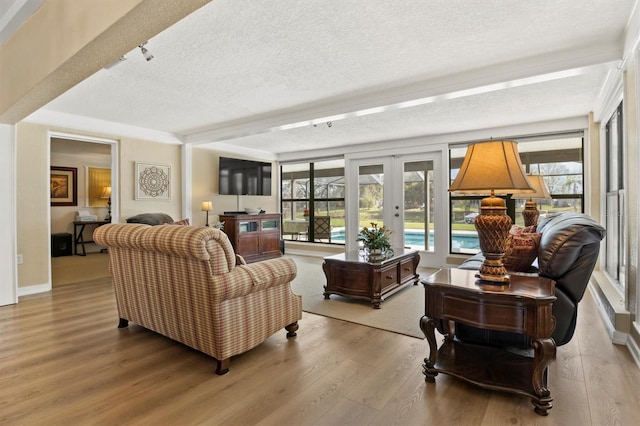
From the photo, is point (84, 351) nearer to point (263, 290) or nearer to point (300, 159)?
point (263, 290)

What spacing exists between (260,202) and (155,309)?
5200 millimetres

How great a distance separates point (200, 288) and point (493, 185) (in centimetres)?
190

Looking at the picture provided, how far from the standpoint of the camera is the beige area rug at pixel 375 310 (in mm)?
3027

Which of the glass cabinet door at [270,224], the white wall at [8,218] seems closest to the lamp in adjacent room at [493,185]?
the white wall at [8,218]

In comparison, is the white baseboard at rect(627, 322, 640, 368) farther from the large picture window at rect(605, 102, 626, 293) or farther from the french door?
the french door

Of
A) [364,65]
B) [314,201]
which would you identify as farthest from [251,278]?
[314,201]

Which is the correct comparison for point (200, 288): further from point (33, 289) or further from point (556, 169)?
point (556, 169)

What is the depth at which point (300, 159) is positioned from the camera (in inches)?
306

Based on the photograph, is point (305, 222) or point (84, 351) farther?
point (305, 222)

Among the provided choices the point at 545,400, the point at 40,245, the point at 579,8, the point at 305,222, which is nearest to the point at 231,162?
the point at 305,222

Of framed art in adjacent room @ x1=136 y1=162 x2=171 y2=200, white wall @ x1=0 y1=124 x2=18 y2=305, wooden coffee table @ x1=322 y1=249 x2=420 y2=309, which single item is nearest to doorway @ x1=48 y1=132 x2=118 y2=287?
framed art in adjacent room @ x1=136 y1=162 x2=171 y2=200

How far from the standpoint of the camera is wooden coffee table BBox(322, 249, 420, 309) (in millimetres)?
3590

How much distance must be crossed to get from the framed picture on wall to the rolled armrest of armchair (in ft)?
25.2

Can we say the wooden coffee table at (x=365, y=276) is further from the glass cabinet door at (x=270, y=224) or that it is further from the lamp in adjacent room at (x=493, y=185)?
the glass cabinet door at (x=270, y=224)
